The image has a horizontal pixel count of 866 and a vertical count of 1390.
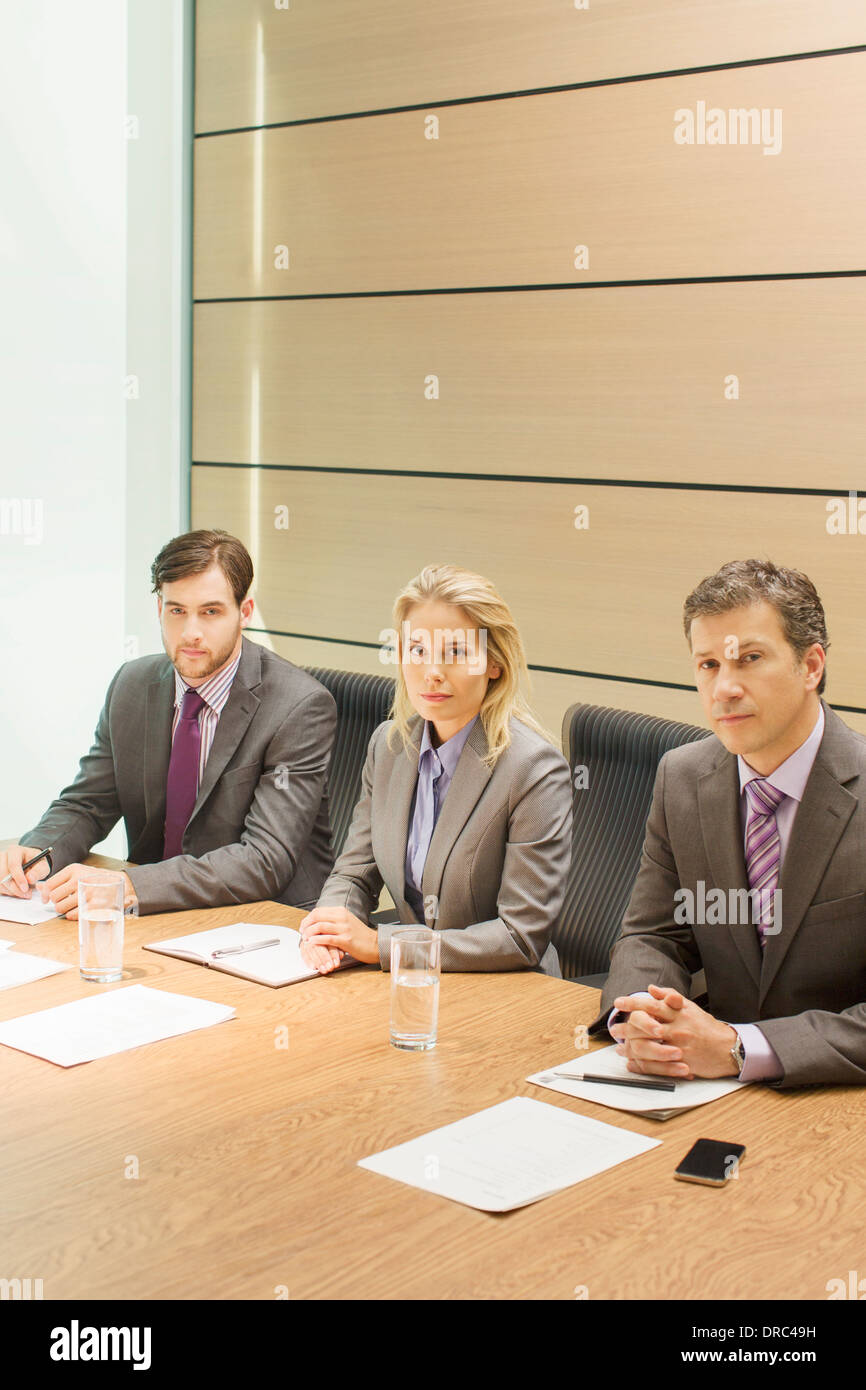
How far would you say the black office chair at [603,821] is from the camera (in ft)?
9.47

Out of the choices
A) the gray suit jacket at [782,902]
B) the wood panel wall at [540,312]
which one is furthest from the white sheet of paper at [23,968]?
the wood panel wall at [540,312]

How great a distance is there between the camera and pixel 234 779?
3008 mm

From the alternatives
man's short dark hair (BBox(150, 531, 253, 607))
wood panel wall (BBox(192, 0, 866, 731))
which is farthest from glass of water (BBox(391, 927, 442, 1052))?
wood panel wall (BBox(192, 0, 866, 731))

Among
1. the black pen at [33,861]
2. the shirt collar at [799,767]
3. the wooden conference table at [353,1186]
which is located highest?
the shirt collar at [799,767]

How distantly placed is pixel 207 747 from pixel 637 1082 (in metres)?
1.53

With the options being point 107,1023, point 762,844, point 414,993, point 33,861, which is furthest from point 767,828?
point 33,861

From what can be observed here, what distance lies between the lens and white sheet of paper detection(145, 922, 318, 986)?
88.7 inches

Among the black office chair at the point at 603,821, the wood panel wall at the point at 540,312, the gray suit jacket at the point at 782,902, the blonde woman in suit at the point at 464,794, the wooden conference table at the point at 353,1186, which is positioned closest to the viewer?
the wooden conference table at the point at 353,1186

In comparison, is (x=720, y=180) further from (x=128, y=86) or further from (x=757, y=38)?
(x=128, y=86)

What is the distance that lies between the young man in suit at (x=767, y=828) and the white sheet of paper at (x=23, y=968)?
0.91 metres

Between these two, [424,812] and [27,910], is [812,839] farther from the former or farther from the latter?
[27,910]

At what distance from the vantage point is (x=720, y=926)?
84.7 inches

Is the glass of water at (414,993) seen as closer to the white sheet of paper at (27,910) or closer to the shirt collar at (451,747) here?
the shirt collar at (451,747)

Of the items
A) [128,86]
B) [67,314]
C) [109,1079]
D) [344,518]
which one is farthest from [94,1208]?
[128,86]
